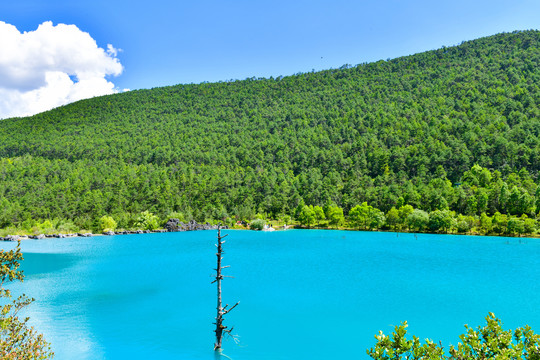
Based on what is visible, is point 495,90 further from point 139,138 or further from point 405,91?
point 139,138

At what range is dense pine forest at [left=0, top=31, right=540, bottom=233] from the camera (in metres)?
98.1

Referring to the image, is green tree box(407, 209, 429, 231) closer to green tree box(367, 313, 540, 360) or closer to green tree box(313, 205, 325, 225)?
green tree box(313, 205, 325, 225)

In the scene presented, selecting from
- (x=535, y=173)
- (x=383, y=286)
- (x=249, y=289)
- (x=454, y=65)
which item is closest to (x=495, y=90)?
(x=454, y=65)

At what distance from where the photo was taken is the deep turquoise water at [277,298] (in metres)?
22.2

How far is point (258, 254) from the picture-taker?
56.3 m

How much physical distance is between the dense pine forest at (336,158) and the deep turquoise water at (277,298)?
1687 inches

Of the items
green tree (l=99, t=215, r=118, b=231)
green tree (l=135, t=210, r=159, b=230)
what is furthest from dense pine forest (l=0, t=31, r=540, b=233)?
green tree (l=99, t=215, r=118, b=231)

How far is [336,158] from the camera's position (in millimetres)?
138625

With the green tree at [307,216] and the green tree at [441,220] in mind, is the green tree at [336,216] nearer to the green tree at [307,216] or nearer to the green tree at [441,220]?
the green tree at [307,216]

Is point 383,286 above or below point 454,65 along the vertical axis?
below

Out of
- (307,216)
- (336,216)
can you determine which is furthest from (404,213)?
(307,216)

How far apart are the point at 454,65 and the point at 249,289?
183454 millimetres

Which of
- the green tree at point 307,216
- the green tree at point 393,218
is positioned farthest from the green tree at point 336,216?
the green tree at point 393,218

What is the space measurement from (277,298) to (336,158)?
11216 cm
